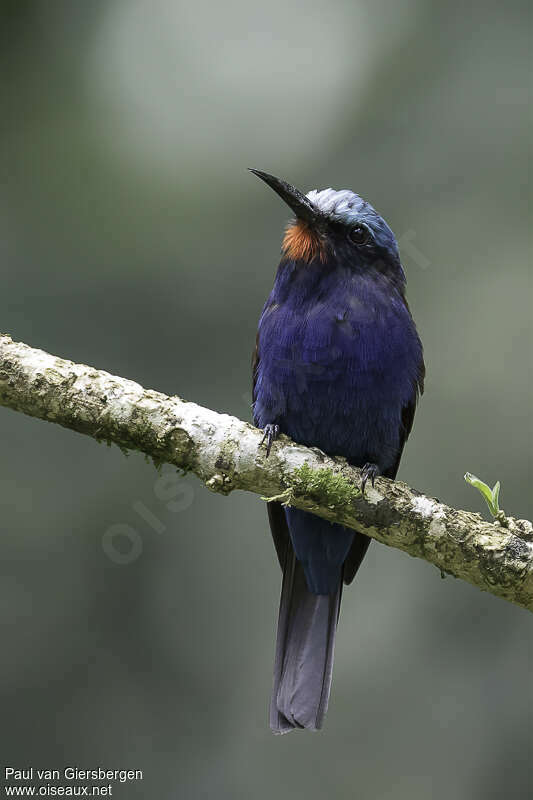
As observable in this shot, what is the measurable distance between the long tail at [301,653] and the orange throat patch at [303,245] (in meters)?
1.39

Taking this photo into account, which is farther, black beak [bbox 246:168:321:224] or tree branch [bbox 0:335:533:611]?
black beak [bbox 246:168:321:224]

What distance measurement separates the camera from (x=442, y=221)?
262 inches

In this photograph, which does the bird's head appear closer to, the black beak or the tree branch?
the black beak

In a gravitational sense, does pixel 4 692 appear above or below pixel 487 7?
below

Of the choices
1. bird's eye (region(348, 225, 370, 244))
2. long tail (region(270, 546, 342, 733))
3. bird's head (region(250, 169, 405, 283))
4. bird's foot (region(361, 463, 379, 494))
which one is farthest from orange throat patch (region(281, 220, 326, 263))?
long tail (region(270, 546, 342, 733))

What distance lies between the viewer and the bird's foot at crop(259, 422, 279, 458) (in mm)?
3500

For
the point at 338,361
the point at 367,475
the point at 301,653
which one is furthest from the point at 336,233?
the point at 301,653

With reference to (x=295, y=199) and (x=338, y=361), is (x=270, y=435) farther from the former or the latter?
(x=295, y=199)

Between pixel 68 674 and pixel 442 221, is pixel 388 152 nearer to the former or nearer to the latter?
pixel 442 221

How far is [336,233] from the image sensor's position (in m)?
4.16

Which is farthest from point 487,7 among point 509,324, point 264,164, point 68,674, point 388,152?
point 68,674

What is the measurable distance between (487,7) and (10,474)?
16.0ft

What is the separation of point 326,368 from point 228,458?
29.1 inches

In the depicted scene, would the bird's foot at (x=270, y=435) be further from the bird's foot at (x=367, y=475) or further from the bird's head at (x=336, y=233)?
the bird's head at (x=336, y=233)
